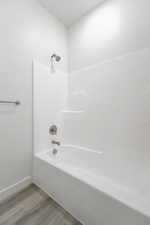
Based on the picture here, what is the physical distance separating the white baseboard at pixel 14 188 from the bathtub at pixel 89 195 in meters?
0.10

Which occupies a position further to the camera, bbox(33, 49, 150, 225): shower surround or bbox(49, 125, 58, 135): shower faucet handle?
bbox(49, 125, 58, 135): shower faucet handle

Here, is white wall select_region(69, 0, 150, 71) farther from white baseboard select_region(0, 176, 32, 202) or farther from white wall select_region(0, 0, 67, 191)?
white baseboard select_region(0, 176, 32, 202)

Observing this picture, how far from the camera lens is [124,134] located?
56.9 inches

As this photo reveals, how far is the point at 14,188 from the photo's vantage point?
4.56ft

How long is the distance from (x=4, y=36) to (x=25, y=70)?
415 millimetres

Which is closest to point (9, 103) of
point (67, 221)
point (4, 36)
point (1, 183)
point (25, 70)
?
point (25, 70)

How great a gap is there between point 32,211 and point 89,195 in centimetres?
68

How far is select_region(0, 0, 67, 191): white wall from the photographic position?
1304mm

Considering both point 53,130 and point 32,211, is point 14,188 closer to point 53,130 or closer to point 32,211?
point 32,211

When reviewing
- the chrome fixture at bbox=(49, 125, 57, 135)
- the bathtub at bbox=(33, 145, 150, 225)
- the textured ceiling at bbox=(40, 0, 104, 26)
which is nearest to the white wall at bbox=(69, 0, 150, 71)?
the textured ceiling at bbox=(40, 0, 104, 26)

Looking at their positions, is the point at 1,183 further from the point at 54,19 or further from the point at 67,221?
the point at 54,19

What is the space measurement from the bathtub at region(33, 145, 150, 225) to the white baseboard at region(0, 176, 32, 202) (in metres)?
0.10

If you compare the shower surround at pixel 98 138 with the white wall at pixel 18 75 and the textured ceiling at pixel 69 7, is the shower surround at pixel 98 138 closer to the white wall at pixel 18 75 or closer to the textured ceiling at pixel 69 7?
the white wall at pixel 18 75

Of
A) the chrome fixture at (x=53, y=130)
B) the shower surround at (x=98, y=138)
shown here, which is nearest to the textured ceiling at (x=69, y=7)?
the shower surround at (x=98, y=138)
